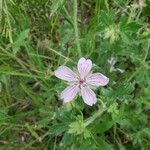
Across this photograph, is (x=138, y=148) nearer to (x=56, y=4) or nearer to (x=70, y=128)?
(x=70, y=128)

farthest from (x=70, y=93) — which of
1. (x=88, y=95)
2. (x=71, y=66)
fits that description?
(x=71, y=66)

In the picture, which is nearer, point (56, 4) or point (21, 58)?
point (56, 4)

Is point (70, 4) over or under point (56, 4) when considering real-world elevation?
under

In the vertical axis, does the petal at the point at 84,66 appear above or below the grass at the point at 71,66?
above

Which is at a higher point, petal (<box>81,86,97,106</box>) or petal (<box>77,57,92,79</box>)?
petal (<box>77,57,92,79</box>)

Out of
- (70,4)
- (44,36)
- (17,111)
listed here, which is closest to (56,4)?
(70,4)
